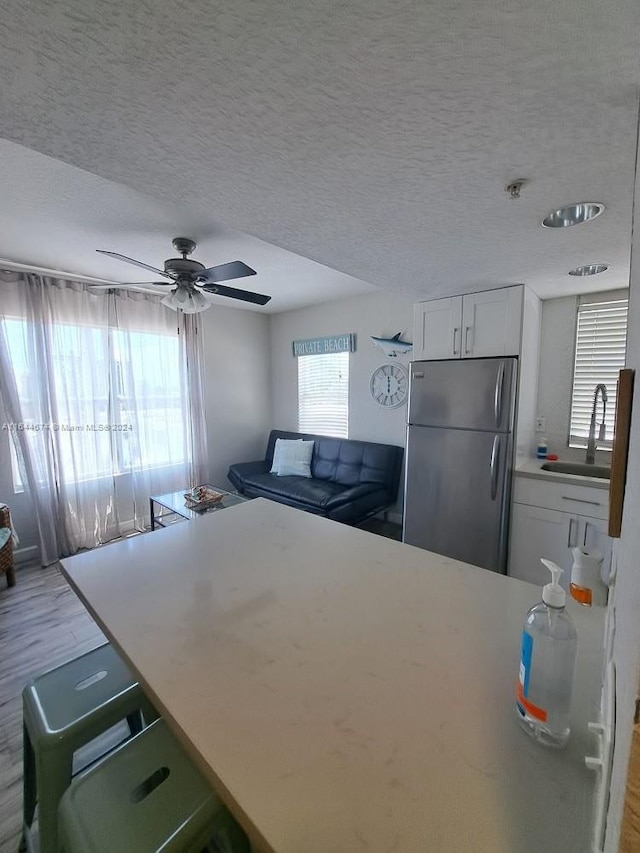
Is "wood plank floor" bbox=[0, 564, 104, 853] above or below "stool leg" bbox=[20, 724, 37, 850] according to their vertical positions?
below

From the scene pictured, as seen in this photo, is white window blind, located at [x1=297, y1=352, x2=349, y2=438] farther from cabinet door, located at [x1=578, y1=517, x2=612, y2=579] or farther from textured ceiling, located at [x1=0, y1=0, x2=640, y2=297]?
textured ceiling, located at [x1=0, y1=0, x2=640, y2=297]

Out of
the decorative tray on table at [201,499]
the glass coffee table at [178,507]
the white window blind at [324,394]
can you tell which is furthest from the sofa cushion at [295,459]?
the decorative tray on table at [201,499]

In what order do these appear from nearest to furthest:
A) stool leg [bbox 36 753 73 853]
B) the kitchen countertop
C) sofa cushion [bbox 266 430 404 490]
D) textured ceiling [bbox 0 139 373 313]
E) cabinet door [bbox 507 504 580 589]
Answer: stool leg [bbox 36 753 73 853], textured ceiling [bbox 0 139 373 313], the kitchen countertop, cabinet door [bbox 507 504 580 589], sofa cushion [bbox 266 430 404 490]

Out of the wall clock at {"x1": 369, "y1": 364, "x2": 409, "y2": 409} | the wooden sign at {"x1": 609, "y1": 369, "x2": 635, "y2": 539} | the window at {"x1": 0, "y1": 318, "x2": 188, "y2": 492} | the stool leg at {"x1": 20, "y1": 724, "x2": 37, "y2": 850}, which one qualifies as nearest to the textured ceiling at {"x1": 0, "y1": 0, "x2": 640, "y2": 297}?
the wooden sign at {"x1": 609, "y1": 369, "x2": 635, "y2": 539}

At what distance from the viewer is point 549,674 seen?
57 centimetres

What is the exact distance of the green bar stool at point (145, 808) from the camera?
0.67m

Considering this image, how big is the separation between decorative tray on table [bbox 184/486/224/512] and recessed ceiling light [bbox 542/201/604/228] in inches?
110

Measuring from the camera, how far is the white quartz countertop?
467mm

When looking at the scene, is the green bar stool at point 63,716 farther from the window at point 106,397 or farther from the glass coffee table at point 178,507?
the window at point 106,397

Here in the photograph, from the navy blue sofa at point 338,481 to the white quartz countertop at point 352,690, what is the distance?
206cm

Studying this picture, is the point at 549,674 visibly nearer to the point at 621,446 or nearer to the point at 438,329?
the point at 621,446

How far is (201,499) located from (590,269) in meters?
3.14

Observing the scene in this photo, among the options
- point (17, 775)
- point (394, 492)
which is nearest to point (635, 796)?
point (17, 775)

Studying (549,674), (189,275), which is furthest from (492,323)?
(549,674)
